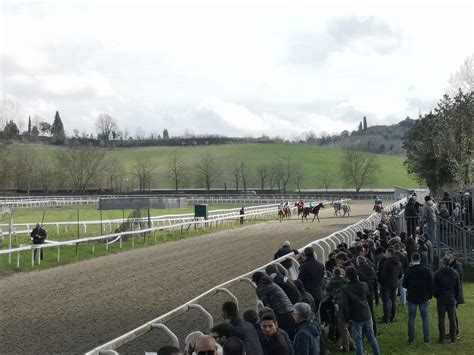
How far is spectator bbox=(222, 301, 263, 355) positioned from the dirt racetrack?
3218 mm

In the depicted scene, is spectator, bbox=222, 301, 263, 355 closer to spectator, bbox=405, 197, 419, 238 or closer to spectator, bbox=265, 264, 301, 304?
spectator, bbox=265, 264, 301, 304

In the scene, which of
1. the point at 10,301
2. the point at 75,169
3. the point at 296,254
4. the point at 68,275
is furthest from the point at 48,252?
the point at 75,169

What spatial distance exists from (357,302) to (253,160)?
118 meters

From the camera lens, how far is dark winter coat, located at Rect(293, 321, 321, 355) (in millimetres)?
6188

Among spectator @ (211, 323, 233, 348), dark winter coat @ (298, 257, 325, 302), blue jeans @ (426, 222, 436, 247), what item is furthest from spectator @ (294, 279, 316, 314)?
blue jeans @ (426, 222, 436, 247)

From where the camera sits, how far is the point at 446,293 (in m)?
10.7

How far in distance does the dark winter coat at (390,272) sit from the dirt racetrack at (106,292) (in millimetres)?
2484

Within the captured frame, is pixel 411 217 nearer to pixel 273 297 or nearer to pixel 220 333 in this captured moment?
pixel 273 297

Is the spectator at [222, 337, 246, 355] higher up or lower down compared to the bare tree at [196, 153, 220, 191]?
lower down

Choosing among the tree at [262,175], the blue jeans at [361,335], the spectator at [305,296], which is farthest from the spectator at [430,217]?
the tree at [262,175]

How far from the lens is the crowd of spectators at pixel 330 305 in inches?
225

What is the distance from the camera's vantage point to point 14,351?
8930 millimetres

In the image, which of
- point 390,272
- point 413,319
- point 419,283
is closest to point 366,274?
point 419,283

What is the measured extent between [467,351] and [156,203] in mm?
32902
